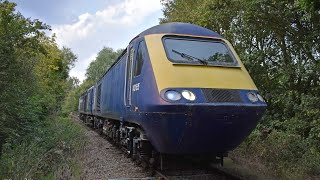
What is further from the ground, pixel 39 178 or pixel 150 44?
pixel 150 44

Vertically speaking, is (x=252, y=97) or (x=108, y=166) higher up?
(x=252, y=97)

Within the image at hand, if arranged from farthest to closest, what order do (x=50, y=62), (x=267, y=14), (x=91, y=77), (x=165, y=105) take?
(x=91, y=77) < (x=50, y=62) < (x=267, y=14) < (x=165, y=105)

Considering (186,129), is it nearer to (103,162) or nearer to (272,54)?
(103,162)

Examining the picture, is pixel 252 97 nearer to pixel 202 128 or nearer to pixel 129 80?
pixel 202 128

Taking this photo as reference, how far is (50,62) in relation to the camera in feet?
91.8

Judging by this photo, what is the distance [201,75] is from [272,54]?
8080 millimetres

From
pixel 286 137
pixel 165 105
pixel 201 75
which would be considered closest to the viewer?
pixel 165 105

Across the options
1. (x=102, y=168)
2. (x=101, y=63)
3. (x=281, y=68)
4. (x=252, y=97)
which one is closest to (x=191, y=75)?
(x=252, y=97)

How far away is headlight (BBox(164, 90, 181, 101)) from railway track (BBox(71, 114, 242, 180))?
1.91 m

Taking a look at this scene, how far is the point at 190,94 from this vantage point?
613cm

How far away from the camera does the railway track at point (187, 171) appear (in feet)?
24.1

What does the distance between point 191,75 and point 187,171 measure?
2.48 metres

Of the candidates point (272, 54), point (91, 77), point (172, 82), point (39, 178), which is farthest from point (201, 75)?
point (91, 77)

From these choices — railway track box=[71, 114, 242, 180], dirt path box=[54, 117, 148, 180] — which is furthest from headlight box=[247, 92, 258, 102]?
dirt path box=[54, 117, 148, 180]
